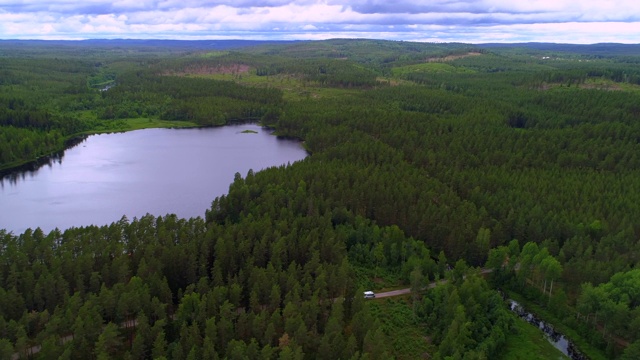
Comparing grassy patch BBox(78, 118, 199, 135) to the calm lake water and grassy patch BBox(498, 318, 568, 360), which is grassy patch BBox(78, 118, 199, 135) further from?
grassy patch BBox(498, 318, 568, 360)

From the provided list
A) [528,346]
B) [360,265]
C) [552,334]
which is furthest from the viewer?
[360,265]

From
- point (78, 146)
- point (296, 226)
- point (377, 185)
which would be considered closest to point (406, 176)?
point (377, 185)

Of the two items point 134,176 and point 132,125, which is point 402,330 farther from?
point 132,125

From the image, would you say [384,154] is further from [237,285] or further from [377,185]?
[237,285]

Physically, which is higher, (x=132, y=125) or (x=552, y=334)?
(x=132, y=125)

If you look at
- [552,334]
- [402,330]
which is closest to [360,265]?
[402,330]
